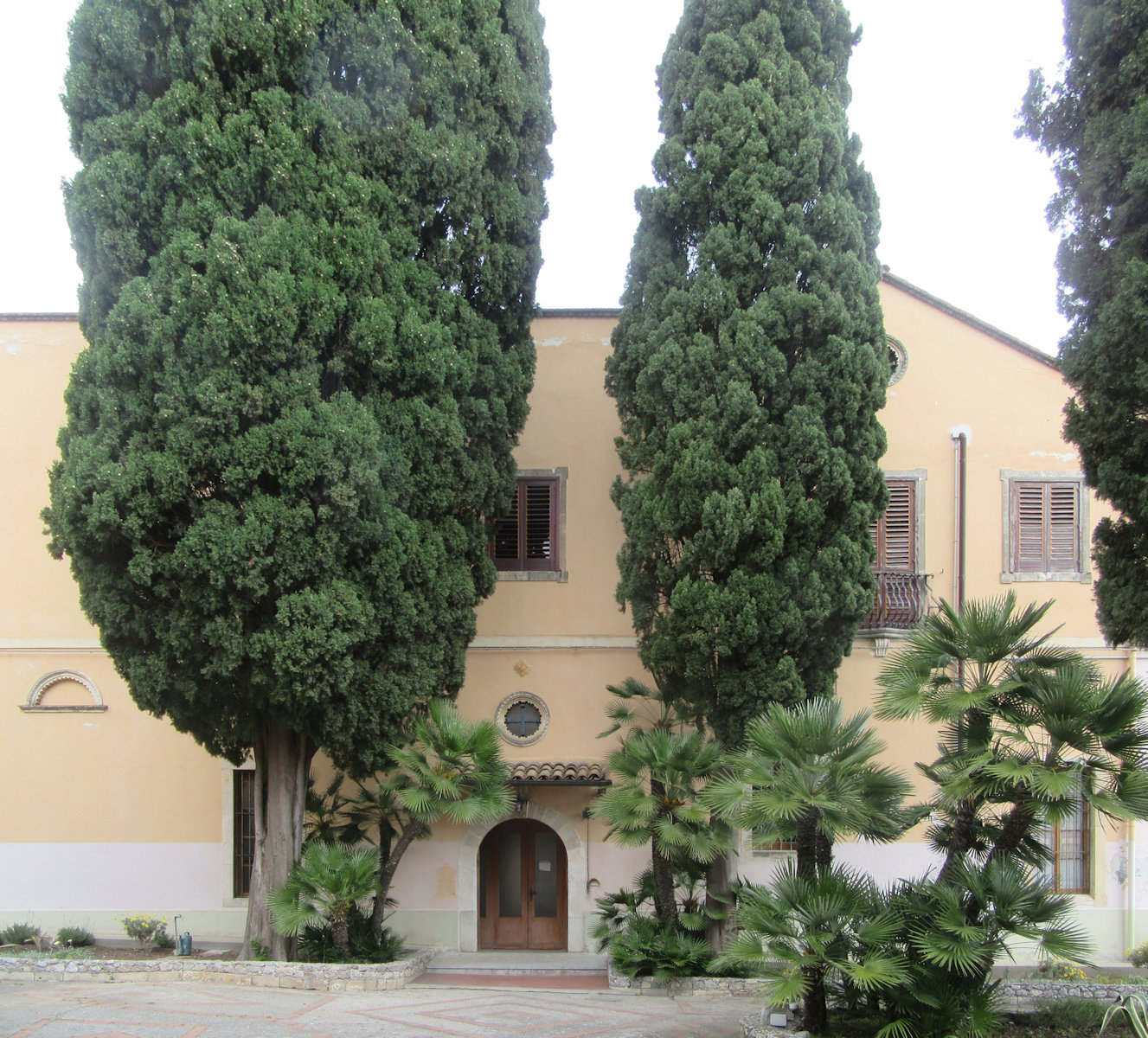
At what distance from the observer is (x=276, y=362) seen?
10102 mm

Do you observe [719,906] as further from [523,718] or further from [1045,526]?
[1045,526]

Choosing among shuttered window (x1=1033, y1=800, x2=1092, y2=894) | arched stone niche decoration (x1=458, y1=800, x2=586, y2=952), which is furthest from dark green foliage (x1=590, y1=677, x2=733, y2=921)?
shuttered window (x1=1033, y1=800, x2=1092, y2=894)

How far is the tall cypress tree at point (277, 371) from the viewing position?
9.95 m

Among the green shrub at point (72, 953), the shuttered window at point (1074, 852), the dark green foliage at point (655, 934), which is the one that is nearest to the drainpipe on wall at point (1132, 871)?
the shuttered window at point (1074, 852)

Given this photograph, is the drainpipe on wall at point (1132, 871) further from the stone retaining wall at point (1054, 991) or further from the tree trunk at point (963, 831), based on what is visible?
the tree trunk at point (963, 831)

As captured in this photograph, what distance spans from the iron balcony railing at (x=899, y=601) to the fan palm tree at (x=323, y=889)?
649 cm

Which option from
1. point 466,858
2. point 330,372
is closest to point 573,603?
point 466,858

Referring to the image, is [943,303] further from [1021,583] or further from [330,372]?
[330,372]

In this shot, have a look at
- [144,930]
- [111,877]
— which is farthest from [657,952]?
[111,877]

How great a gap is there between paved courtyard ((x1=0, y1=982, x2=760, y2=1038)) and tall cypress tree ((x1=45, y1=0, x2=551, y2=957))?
147cm

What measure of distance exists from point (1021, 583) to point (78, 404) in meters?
11.0

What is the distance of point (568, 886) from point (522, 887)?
68 cm

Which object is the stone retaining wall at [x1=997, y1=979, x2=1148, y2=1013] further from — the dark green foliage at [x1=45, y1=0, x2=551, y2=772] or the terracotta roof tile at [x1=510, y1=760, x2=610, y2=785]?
the dark green foliage at [x1=45, y1=0, x2=551, y2=772]

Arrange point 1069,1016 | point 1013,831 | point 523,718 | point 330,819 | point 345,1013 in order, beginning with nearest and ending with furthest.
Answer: point 1013,831 < point 1069,1016 < point 345,1013 < point 330,819 < point 523,718
